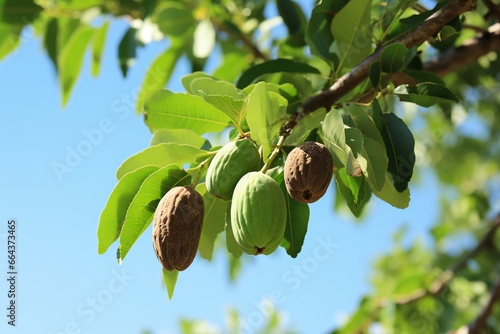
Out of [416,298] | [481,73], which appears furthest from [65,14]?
[416,298]

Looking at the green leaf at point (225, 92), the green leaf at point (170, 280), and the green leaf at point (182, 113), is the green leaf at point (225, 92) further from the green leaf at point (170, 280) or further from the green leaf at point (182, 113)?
the green leaf at point (170, 280)

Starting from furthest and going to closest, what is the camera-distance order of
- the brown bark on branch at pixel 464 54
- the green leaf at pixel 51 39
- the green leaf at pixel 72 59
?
1. the green leaf at pixel 51 39
2. the green leaf at pixel 72 59
3. the brown bark on branch at pixel 464 54

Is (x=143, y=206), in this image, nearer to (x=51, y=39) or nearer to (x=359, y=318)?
(x=51, y=39)

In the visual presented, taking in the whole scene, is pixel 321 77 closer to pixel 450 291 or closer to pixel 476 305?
pixel 450 291

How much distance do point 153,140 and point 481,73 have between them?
210 centimetres

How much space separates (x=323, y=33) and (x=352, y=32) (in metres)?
0.12

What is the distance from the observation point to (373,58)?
69.6 inches

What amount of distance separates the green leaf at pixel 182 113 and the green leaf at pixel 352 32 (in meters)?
0.49

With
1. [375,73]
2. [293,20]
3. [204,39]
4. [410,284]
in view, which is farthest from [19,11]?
[410,284]

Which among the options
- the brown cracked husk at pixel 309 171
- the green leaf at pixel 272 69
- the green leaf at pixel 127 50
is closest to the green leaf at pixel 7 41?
the green leaf at pixel 127 50

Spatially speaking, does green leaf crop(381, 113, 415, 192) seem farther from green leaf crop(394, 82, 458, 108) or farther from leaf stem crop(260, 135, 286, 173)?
leaf stem crop(260, 135, 286, 173)

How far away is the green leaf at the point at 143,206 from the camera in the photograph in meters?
1.53

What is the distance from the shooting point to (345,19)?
6.33 feet

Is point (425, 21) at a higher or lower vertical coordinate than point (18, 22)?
lower
